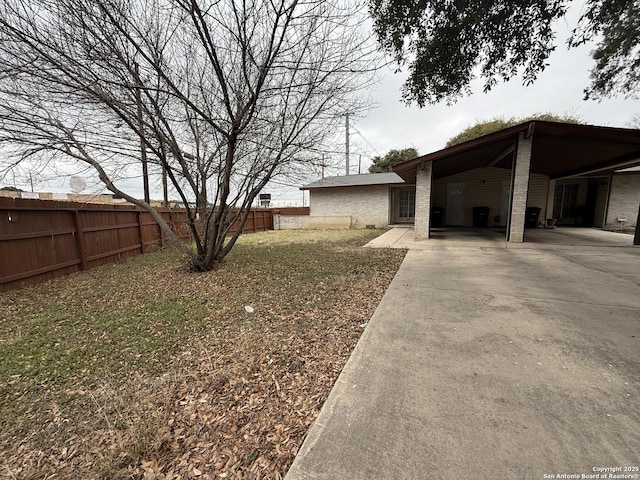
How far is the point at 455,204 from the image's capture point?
575 inches

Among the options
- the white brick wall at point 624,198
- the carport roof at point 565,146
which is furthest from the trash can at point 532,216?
the white brick wall at point 624,198

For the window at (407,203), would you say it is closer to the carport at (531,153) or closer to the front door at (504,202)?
the front door at (504,202)

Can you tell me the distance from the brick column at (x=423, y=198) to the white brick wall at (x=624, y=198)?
32.2 feet

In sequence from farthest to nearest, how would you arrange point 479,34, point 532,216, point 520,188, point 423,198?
point 532,216, point 423,198, point 520,188, point 479,34

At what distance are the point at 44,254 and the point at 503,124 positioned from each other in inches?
1304

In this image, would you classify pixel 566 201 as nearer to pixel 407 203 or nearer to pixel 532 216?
pixel 532 216

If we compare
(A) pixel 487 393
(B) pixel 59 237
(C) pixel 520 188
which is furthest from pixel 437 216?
(B) pixel 59 237

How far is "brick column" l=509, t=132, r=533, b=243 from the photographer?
791cm

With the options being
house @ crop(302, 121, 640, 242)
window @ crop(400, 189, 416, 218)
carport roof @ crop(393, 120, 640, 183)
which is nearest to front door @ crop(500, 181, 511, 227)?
house @ crop(302, 121, 640, 242)

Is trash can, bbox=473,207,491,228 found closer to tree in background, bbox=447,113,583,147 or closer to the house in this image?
the house

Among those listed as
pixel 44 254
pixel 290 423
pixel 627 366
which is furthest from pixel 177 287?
pixel 627 366

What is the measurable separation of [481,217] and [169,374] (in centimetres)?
1500

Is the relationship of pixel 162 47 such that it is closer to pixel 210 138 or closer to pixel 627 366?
pixel 210 138

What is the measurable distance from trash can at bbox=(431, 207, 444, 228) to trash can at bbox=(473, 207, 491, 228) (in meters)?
1.58
